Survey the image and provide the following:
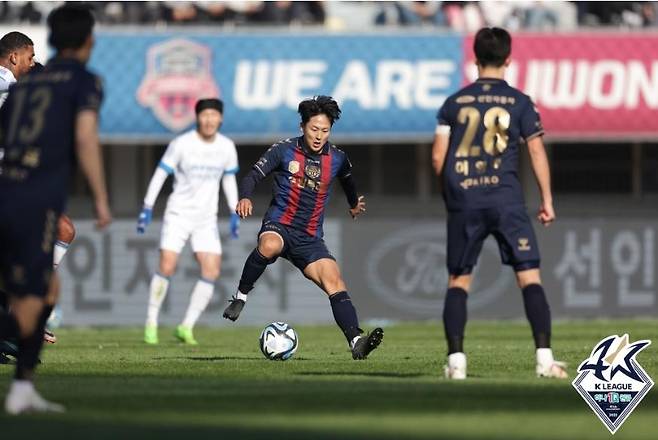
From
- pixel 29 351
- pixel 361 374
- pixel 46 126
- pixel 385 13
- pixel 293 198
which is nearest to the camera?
pixel 29 351

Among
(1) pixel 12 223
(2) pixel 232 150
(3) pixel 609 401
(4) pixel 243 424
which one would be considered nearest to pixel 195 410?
(4) pixel 243 424

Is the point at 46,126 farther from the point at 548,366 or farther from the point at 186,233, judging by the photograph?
the point at 186,233

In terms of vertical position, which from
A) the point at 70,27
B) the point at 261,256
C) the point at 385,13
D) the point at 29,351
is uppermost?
the point at 385,13

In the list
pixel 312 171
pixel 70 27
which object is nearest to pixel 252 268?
pixel 312 171

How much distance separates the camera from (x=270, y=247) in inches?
529

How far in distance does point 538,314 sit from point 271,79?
1524 cm

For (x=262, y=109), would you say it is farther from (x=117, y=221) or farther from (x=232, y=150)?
(x=232, y=150)

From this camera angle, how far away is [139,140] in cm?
2530

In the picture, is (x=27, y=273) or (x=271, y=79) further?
(x=271, y=79)

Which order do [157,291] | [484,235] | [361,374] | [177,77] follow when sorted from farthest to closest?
[177,77] < [157,291] < [361,374] < [484,235]

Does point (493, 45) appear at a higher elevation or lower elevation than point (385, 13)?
lower

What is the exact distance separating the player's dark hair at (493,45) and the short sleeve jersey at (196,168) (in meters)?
8.01

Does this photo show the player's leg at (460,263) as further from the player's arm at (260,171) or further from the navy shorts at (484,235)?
the player's arm at (260,171)

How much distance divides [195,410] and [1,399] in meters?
1.29
